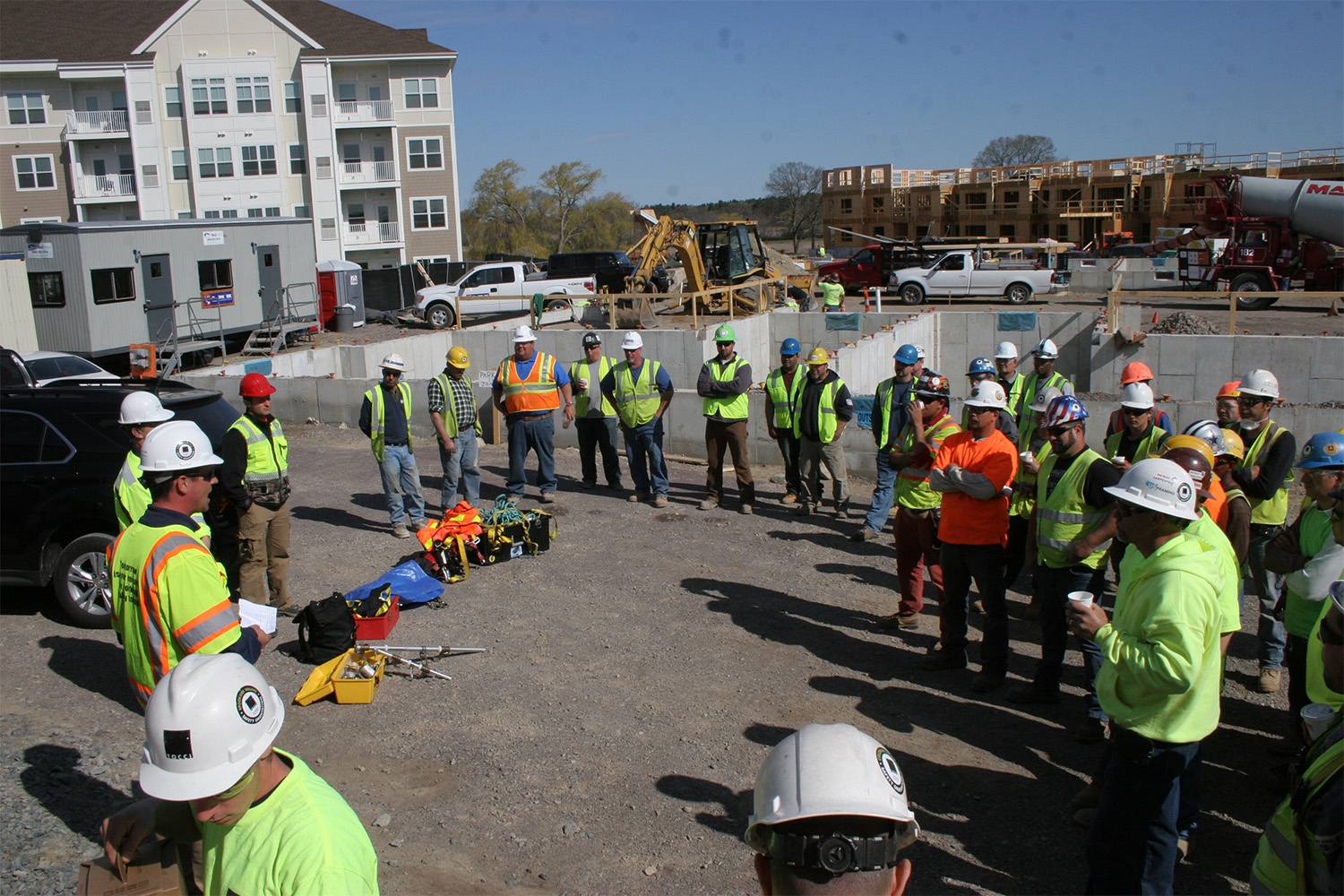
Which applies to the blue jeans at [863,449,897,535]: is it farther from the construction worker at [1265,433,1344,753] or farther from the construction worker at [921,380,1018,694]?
the construction worker at [1265,433,1344,753]

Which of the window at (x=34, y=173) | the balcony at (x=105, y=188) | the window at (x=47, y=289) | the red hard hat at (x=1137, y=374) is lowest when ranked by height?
the red hard hat at (x=1137, y=374)

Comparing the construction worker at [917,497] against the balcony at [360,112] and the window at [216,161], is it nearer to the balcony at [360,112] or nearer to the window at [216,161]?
the balcony at [360,112]

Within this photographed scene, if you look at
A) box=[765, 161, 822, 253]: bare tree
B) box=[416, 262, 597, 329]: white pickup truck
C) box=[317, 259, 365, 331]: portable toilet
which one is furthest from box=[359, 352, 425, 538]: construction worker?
box=[765, 161, 822, 253]: bare tree

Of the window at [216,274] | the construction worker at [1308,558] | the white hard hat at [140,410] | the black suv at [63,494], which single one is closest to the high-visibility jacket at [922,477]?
the construction worker at [1308,558]

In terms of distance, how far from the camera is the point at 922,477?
6926 mm

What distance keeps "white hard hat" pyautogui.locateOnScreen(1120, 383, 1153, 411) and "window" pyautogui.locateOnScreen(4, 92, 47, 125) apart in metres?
52.5

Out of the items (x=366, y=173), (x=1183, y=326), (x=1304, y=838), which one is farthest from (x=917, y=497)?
(x=366, y=173)

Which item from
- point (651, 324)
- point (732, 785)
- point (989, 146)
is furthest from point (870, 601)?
point (989, 146)

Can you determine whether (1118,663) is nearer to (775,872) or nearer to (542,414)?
(775,872)

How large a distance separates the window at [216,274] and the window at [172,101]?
77.8 ft

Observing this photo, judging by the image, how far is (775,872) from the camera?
5.86 ft

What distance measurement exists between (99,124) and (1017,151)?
242ft

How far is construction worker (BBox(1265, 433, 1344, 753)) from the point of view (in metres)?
4.52

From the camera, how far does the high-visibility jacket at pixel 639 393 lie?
33.9ft
